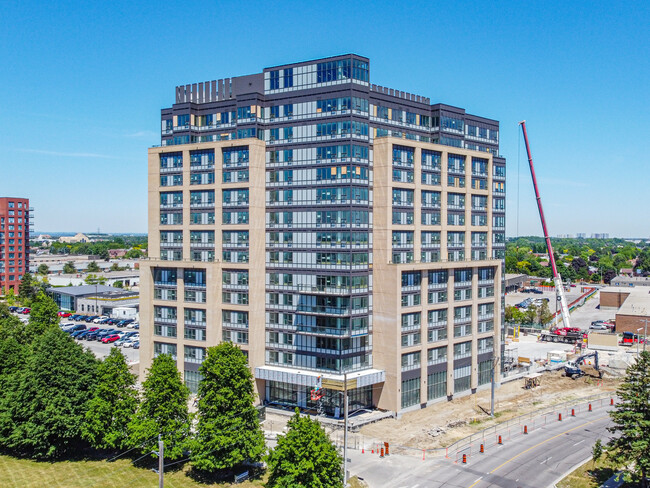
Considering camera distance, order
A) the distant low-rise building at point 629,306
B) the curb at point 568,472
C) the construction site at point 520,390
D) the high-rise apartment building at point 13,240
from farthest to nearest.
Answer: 1. the high-rise apartment building at point 13,240
2. the distant low-rise building at point 629,306
3. the construction site at point 520,390
4. the curb at point 568,472

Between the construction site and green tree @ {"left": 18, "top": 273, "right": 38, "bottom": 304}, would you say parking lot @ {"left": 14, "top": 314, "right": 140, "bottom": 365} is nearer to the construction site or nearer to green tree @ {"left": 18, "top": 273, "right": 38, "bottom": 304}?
green tree @ {"left": 18, "top": 273, "right": 38, "bottom": 304}

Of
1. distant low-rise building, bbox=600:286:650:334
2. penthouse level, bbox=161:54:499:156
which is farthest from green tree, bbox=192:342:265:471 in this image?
distant low-rise building, bbox=600:286:650:334

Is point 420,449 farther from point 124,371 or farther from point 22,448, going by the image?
point 22,448

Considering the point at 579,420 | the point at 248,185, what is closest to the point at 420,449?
the point at 579,420

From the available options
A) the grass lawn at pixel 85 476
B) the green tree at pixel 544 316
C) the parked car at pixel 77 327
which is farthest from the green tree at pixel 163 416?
the green tree at pixel 544 316

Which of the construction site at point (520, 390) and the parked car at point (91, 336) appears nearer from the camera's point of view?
the construction site at point (520, 390)

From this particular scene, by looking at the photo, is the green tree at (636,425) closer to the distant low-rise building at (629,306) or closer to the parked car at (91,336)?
the distant low-rise building at (629,306)
